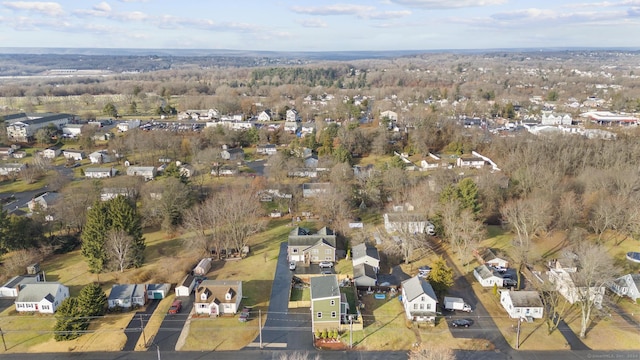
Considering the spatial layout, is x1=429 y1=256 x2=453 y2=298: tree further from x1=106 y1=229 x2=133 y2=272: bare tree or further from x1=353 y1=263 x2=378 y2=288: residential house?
x1=106 y1=229 x2=133 y2=272: bare tree

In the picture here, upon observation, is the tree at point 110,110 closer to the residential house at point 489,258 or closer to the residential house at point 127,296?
the residential house at point 127,296

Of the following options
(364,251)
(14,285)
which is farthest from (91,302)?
(364,251)

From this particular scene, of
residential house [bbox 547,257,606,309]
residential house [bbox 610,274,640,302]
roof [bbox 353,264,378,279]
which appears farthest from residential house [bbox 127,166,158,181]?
residential house [bbox 610,274,640,302]

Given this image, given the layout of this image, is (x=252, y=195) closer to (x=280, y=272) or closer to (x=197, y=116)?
(x=280, y=272)

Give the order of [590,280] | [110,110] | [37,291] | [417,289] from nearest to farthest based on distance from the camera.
Result: [590,280]
[417,289]
[37,291]
[110,110]

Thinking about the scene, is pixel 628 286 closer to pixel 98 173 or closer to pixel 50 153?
pixel 98 173
